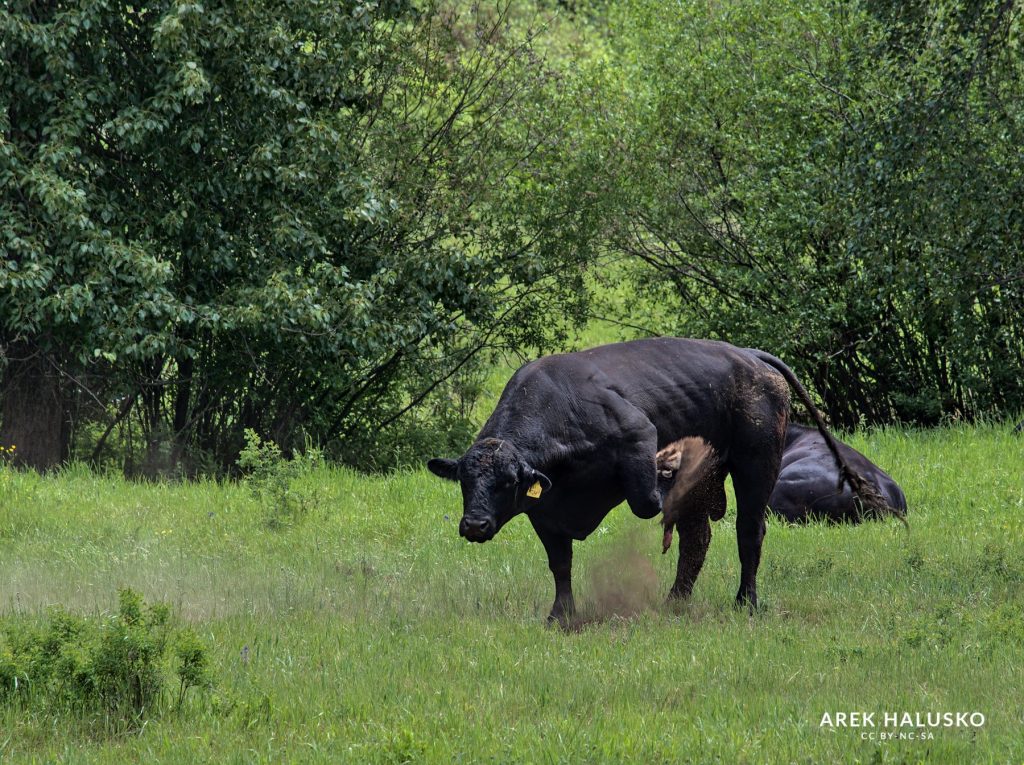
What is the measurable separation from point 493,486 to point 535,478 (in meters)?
0.29

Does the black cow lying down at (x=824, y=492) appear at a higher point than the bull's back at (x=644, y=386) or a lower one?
lower

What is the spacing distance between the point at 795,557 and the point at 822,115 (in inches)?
427

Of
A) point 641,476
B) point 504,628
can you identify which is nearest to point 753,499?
point 641,476

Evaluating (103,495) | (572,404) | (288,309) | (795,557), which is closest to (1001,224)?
(795,557)

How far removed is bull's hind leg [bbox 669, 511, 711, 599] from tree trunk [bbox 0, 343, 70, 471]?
9999 millimetres

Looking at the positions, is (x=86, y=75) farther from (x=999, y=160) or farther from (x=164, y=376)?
(x=999, y=160)

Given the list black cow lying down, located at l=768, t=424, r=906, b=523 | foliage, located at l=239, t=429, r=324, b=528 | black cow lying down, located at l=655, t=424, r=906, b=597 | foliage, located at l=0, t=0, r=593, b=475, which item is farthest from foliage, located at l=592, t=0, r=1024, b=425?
foliage, located at l=239, t=429, r=324, b=528

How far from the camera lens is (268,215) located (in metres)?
17.8

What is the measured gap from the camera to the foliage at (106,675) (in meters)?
7.33

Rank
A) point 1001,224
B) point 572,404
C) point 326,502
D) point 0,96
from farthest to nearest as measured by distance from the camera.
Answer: point 0,96 < point 326,502 < point 1001,224 < point 572,404

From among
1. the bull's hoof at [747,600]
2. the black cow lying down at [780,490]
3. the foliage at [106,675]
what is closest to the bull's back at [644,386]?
the black cow lying down at [780,490]

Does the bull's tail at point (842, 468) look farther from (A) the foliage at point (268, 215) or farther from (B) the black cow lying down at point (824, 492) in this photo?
(A) the foliage at point (268, 215)

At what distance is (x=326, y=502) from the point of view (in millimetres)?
14844

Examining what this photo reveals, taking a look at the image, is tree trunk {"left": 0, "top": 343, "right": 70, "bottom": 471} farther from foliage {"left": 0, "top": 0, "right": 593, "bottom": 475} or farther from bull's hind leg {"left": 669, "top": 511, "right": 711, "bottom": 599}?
bull's hind leg {"left": 669, "top": 511, "right": 711, "bottom": 599}
